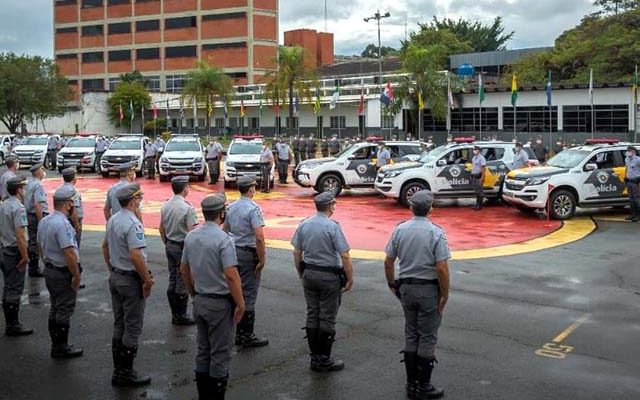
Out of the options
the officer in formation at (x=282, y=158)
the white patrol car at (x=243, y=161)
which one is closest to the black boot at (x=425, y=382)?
the white patrol car at (x=243, y=161)

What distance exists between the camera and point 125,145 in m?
32.5

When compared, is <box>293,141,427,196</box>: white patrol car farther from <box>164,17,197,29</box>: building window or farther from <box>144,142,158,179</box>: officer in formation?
<box>164,17,197,29</box>: building window

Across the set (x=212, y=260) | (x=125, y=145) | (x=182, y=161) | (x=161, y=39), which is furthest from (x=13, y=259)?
(x=161, y=39)

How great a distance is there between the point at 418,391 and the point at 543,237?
33.3ft

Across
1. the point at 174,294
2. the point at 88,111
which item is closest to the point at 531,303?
the point at 174,294

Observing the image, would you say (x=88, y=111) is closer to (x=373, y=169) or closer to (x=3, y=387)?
(x=373, y=169)

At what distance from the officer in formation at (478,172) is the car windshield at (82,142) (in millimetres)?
21174

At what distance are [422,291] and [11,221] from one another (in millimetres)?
5144

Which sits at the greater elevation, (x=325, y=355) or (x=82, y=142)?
(x=82, y=142)

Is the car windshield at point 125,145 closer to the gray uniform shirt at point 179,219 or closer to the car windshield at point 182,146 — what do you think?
the car windshield at point 182,146

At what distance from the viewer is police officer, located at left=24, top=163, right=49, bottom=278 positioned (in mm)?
11594

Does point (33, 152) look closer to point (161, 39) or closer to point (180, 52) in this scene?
point (180, 52)

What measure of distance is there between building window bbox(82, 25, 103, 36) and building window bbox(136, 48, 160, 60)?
7.23m

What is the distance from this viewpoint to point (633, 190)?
1803cm
